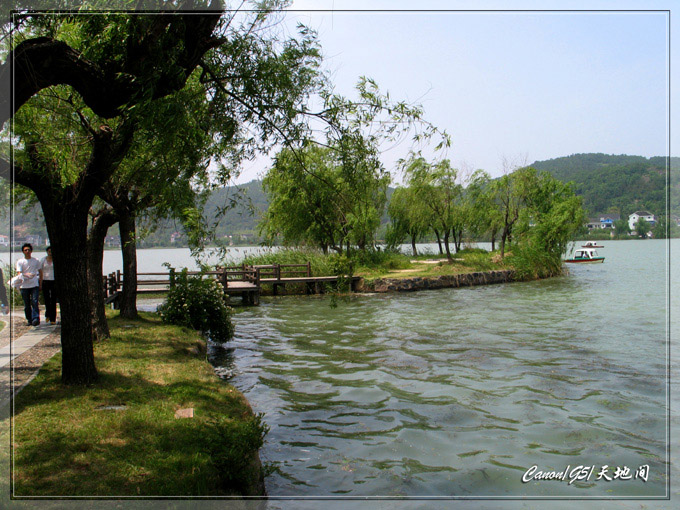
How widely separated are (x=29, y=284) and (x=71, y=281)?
19.6 ft

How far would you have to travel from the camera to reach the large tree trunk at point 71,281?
6949 millimetres

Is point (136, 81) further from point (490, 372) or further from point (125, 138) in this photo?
point (490, 372)

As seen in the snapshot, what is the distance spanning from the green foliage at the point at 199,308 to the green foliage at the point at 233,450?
7.63 m

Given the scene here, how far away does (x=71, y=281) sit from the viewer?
7.02m

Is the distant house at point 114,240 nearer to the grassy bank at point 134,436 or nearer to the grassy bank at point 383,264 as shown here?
the grassy bank at point 134,436

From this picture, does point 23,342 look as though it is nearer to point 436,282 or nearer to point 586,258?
point 436,282

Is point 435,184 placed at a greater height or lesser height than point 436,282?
greater

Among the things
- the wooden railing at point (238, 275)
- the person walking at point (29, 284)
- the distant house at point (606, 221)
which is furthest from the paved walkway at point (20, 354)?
the distant house at point (606, 221)

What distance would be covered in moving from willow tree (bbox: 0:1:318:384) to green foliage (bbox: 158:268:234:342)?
5.36m

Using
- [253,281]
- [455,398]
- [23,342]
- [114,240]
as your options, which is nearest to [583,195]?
[253,281]

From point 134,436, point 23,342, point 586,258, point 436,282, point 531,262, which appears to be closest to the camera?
point 134,436

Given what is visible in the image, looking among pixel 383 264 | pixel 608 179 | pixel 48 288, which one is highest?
pixel 608 179

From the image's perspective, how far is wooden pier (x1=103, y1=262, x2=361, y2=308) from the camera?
20289mm

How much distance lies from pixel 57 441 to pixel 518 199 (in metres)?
34.3
